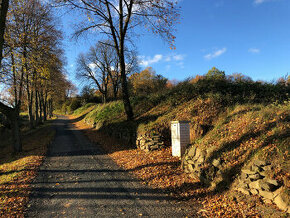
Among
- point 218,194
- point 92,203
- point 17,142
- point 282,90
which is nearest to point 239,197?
point 218,194

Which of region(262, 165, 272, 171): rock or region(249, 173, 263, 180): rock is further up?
region(262, 165, 272, 171): rock

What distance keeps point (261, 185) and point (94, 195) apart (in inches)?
162

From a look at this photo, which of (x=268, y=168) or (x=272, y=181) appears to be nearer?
(x=272, y=181)

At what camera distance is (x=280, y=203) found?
350cm

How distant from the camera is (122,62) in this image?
12.8 meters

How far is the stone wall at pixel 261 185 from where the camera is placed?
141 inches

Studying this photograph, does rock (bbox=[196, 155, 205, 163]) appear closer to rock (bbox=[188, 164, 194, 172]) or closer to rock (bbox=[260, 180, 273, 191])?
rock (bbox=[188, 164, 194, 172])

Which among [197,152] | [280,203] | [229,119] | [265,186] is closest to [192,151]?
[197,152]

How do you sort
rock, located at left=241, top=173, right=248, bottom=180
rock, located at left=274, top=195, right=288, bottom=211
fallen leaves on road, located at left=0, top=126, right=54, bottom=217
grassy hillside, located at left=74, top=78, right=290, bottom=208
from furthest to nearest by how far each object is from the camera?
grassy hillside, located at left=74, top=78, right=290, bottom=208 → fallen leaves on road, located at left=0, top=126, right=54, bottom=217 → rock, located at left=241, top=173, right=248, bottom=180 → rock, located at left=274, top=195, right=288, bottom=211

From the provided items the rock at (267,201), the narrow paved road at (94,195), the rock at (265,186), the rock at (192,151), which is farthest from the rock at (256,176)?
the rock at (192,151)

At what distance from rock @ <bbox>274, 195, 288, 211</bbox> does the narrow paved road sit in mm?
1806

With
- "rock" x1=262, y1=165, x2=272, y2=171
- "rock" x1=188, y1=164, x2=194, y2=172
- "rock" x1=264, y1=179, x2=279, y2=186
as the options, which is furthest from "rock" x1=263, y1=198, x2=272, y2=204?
"rock" x1=188, y1=164, x2=194, y2=172

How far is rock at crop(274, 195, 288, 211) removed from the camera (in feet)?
11.1

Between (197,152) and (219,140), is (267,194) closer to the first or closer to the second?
(219,140)
